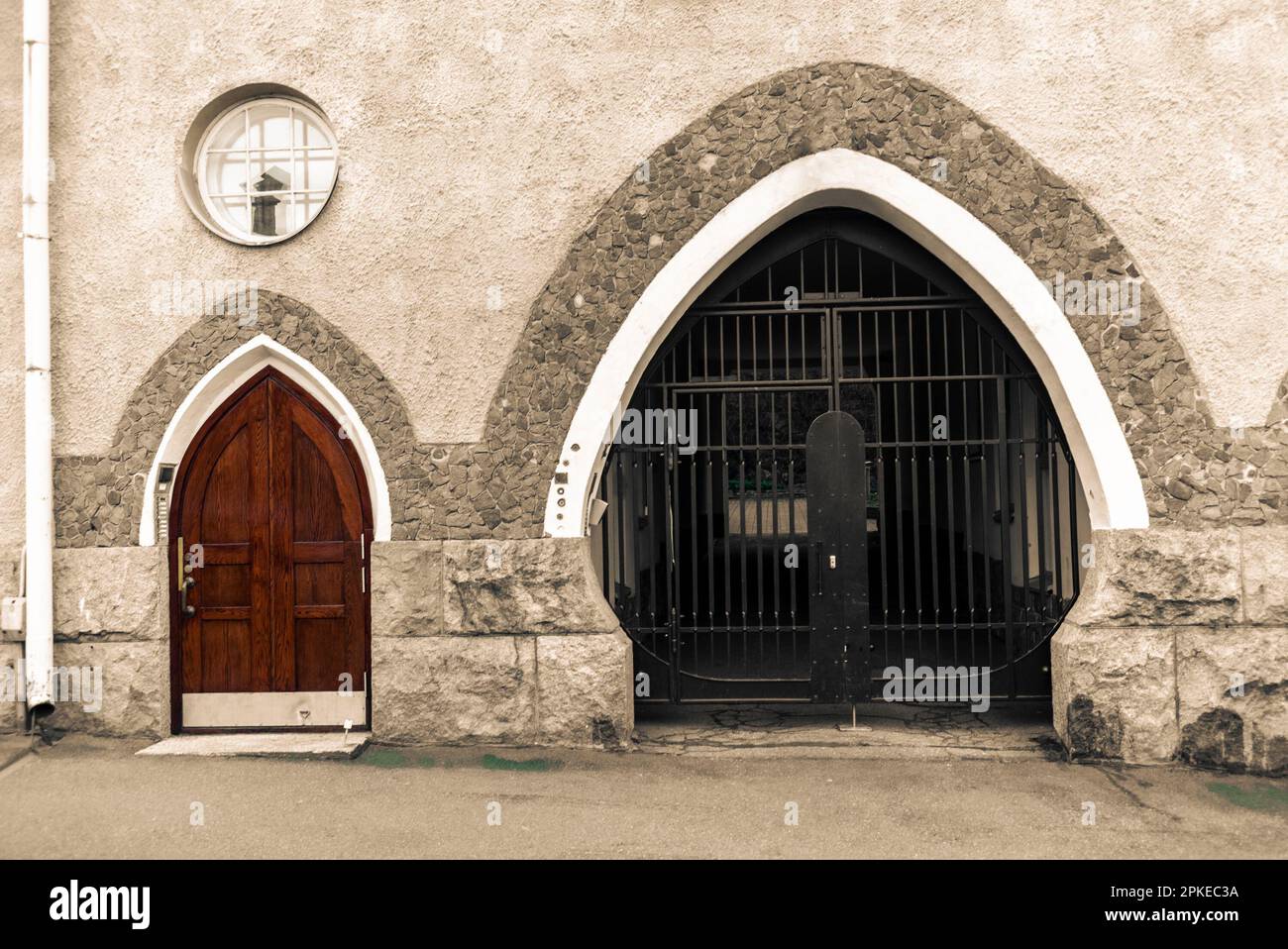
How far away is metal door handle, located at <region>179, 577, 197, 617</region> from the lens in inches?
230

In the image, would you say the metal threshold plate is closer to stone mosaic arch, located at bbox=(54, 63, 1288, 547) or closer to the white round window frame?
stone mosaic arch, located at bbox=(54, 63, 1288, 547)

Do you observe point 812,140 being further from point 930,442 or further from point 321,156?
point 321,156

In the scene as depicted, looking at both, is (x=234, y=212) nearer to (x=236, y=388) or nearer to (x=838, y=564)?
(x=236, y=388)

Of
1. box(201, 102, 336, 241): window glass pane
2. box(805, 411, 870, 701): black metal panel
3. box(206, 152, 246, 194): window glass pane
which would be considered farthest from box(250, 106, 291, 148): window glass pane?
box(805, 411, 870, 701): black metal panel

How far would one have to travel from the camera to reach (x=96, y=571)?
5.68m

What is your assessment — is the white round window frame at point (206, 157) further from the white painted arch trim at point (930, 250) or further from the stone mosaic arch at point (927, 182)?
the white painted arch trim at point (930, 250)

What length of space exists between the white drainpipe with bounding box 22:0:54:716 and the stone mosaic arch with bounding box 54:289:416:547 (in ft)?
0.43

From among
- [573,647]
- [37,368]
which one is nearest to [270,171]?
[37,368]

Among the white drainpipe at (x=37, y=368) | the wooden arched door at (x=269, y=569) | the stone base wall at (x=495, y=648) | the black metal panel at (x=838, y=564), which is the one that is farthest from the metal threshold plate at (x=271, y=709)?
the black metal panel at (x=838, y=564)

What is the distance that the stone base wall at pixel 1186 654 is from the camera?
508cm

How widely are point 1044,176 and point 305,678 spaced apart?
5.35m

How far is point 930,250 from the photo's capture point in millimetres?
5656

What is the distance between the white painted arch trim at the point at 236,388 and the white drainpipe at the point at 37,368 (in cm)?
58

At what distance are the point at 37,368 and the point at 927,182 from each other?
5414 millimetres
